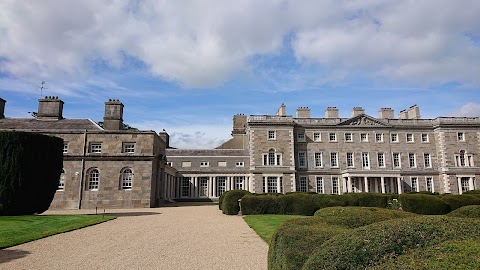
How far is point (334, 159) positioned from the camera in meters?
41.3

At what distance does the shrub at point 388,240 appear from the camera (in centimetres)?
289

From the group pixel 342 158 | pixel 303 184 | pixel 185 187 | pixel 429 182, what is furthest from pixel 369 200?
pixel 429 182

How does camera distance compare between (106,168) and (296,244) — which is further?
(106,168)

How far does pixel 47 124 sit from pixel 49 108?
192cm

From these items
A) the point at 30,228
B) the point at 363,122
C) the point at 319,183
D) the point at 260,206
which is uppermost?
the point at 363,122

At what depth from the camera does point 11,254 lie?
8055 millimetres

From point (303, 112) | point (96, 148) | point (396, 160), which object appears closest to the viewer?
point (96, 148)

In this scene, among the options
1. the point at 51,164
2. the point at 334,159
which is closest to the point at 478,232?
the point at 51,164

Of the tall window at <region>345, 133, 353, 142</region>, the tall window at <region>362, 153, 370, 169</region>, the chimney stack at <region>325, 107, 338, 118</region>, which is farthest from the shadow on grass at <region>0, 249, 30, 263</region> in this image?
the chimney stack at <region>325, 107, 338, 118</region>

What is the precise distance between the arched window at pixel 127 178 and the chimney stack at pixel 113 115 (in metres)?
5.49

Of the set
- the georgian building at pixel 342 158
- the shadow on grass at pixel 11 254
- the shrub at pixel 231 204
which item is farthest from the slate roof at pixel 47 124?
the shadow on grass at pixel 11 254

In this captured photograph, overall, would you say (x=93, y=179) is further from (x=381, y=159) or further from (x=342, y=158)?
(x=381, y=159)

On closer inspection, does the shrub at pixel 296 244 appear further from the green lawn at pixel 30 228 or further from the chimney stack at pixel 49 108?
the chimney stack at pixel 49 108

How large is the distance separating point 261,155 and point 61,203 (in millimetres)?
22157
